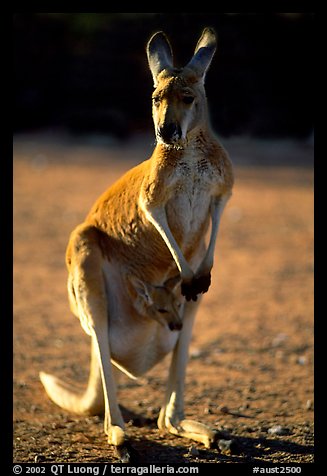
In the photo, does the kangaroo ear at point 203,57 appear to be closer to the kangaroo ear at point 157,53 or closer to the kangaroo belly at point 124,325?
the kangaroo ear at point 157,53

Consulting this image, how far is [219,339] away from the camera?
662 cm

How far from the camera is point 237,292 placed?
7.88m

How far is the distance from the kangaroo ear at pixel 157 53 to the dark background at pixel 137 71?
559 cm

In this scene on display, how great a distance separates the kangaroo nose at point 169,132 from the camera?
12.1ft

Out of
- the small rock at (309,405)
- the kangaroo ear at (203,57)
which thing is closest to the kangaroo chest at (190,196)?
the kangaroo ear at (203,57)

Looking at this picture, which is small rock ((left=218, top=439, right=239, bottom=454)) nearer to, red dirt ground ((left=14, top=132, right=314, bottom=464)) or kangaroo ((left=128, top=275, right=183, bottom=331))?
red dirt ground ((left=14, top=132, right=314, bottom=464))

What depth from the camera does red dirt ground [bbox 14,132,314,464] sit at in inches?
176

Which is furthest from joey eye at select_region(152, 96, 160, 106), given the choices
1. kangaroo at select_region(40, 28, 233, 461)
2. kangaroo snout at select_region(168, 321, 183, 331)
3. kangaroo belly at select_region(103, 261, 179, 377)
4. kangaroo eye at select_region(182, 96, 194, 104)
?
kangaroo snout at select_region(168, 321, 183, 331)

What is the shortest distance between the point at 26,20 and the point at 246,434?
15145mm

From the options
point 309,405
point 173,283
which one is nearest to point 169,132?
point 173,283

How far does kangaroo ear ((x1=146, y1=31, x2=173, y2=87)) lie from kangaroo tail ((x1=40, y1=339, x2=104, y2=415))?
63.1 inches

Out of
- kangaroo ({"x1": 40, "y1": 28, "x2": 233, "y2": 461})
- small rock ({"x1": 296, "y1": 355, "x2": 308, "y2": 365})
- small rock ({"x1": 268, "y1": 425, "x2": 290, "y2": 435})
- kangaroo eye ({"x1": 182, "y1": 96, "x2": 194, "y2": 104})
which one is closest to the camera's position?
kangaroo eye ({"x1": 182, "y1": 96, "x2": 194, "y2": 104})
